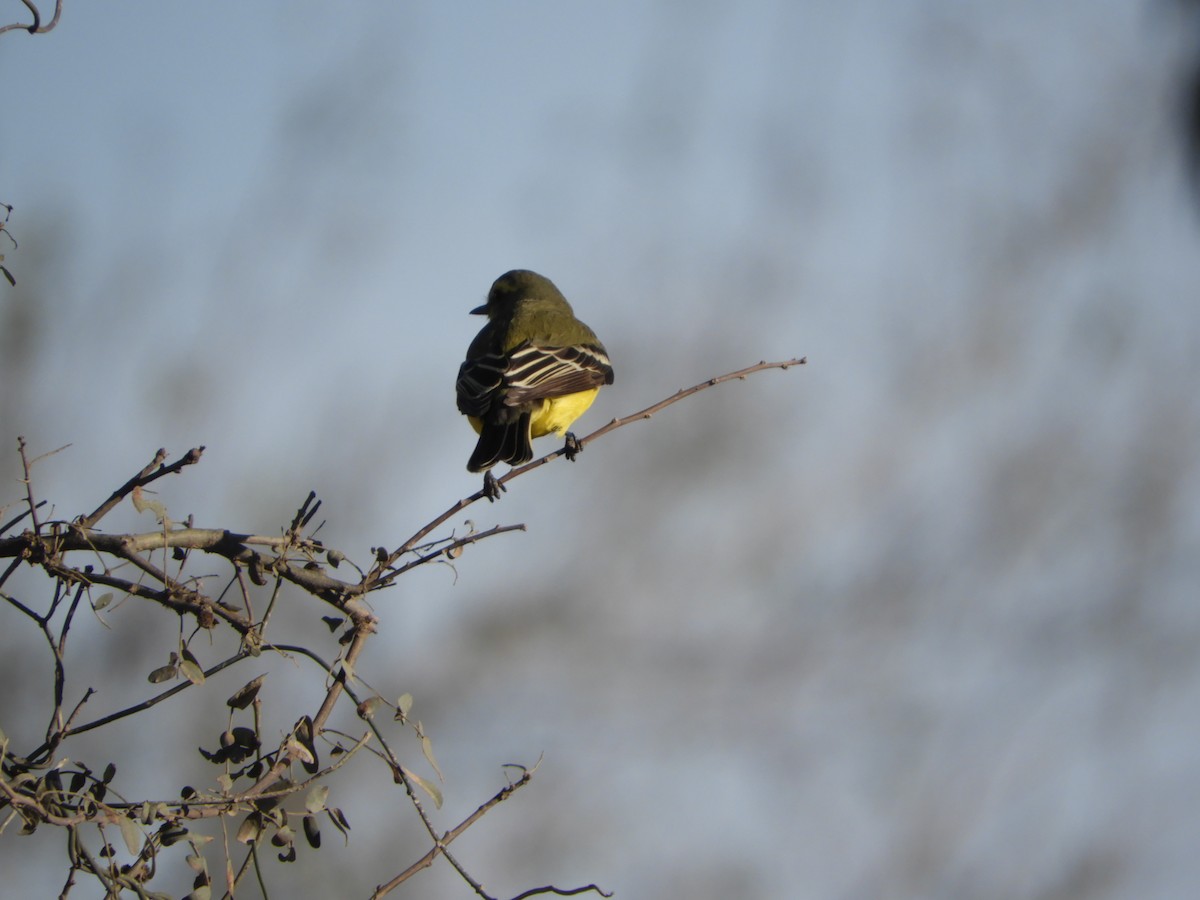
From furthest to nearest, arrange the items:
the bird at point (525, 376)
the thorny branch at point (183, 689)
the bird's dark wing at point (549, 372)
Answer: the bird's dark wing at point (549, 372) < the bird at point (525, 376) < the thorny branch at point (183, 689)

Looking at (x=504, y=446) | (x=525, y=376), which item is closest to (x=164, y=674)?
(x=504, y=446)

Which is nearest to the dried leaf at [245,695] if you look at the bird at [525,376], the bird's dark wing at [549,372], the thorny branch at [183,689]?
the thorny branch at [183,689]

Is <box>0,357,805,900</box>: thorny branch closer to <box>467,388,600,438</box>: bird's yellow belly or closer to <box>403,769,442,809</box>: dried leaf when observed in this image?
<box>403,769,442,809</box>: dried leaf

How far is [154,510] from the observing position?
2709 mm

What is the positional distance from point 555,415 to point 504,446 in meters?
0.77

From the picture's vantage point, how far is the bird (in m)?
5.98

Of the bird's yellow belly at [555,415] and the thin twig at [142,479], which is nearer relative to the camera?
the thin twig at [142,479]

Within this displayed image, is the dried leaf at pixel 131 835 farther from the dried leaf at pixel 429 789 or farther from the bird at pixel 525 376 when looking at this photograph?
the bird at pixel 525 376

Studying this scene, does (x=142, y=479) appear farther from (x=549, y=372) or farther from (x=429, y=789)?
(x=549, y=372)

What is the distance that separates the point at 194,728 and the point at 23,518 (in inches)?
397

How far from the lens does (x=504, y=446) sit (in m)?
5.87

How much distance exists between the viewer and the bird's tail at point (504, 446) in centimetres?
577

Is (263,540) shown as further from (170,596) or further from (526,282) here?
(526,282)

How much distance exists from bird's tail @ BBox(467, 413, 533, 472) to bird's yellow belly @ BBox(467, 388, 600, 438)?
210 millimetres
